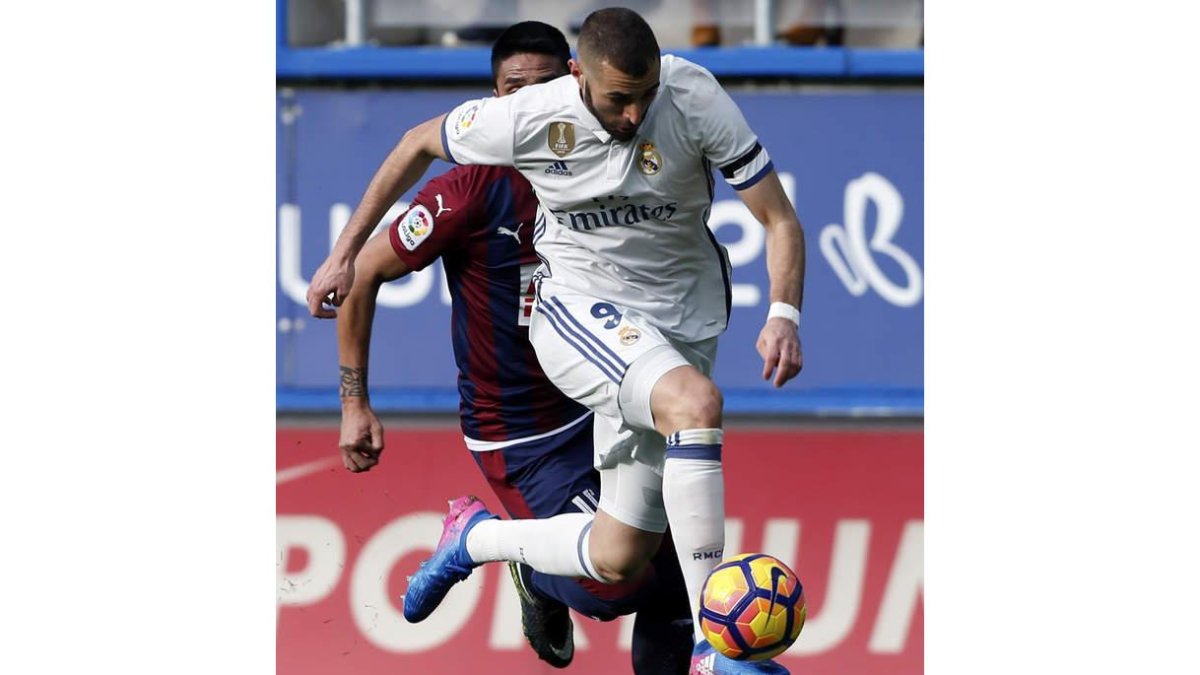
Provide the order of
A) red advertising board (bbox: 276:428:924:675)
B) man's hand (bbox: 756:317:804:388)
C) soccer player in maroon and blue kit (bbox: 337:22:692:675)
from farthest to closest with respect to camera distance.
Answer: red advertising board (bbox: 276:428:924:675) < soccer player in maroon and blue kit (bbox: 337:22:692:675) < man's hand (bbox: 756:317:804:388)

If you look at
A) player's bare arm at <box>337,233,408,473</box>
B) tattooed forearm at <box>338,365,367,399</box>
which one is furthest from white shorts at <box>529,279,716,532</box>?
tattooed forearm at <box>338,365,367,399</box>

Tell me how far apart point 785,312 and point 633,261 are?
0.54 metres

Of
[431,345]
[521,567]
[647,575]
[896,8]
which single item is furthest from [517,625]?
[896,8]

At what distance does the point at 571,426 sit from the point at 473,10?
2830 millimetres

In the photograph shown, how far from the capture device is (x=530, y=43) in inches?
189

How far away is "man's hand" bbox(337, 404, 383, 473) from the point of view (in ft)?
16.7

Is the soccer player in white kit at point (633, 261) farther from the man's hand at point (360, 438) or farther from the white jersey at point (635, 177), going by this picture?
the man's hand at point (360, 438)

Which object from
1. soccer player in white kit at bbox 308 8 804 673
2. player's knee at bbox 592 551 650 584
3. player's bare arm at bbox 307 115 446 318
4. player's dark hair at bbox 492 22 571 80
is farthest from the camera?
player's dark hair at bbox 492 22 571 80

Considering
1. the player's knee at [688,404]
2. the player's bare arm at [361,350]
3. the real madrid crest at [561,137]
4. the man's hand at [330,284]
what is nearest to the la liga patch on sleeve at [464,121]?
the real madrid crest at [561,137]

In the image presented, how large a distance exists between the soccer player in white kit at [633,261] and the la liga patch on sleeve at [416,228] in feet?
1.27

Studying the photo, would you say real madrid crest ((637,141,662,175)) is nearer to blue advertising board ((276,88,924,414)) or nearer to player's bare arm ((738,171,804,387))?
player's bare arm ((738,171,804,387))

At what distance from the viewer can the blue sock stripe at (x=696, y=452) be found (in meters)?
3.98

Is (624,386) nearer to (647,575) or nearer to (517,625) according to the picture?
(647,575)

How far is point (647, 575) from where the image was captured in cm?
486
